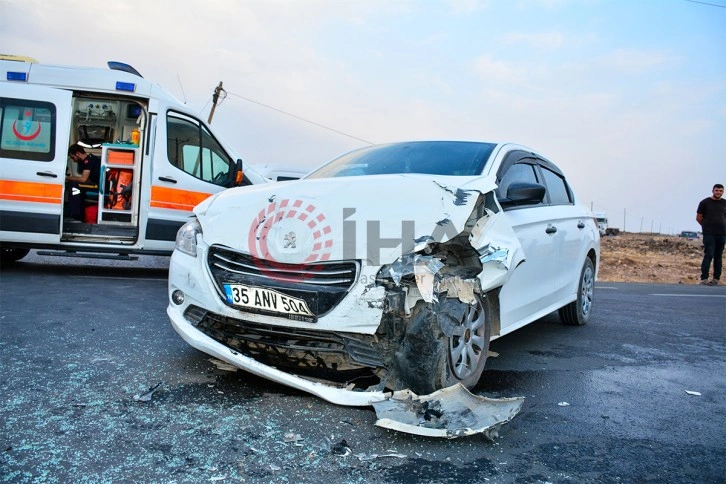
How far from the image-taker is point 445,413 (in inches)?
105

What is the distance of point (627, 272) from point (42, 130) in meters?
14.9

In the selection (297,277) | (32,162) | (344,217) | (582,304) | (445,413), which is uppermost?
(32,162)

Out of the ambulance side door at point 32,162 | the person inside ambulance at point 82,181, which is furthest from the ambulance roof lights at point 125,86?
the person inside ambulance at point 82,181

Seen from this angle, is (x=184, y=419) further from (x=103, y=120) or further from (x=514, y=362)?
(x=103, y=120)

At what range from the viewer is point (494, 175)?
3.84 meters

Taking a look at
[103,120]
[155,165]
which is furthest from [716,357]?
[103,120]

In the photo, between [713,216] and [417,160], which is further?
[713,216]

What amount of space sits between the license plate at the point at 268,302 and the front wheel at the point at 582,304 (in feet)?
11.3

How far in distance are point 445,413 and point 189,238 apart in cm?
175

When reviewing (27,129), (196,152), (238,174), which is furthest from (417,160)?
(27,129)

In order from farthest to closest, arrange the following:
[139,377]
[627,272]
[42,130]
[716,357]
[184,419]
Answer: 1. [627,272]
2. [42,130]
3. [716,357]
4. [139,377]
5. [184,419]

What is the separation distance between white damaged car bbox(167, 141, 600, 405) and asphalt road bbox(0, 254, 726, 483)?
0.82 feet

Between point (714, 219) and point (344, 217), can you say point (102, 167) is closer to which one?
point (344, 217)

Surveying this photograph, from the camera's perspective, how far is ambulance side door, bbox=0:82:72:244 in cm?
679
